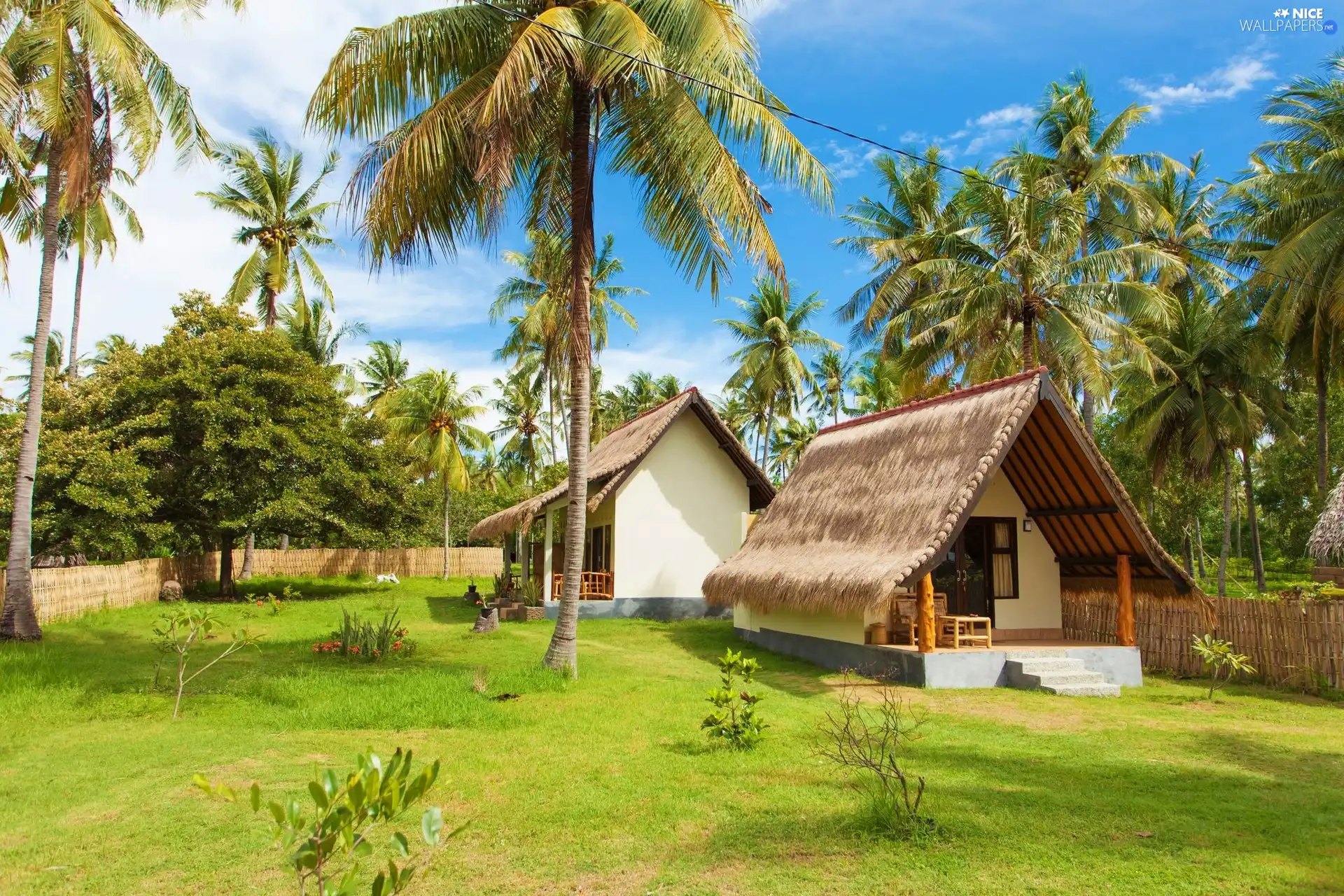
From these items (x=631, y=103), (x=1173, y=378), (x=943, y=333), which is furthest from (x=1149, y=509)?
(x=631, y=103)

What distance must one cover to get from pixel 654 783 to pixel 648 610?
13056 mm

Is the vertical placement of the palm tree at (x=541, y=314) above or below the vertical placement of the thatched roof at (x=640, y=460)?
above

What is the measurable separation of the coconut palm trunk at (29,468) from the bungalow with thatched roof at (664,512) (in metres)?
8.66

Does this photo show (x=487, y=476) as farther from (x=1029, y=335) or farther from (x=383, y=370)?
(x=1029, y=335)

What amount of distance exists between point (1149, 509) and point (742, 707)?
107ft

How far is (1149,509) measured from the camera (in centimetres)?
3431

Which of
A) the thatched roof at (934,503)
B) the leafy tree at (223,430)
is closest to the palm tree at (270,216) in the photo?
the leafy tree at (223,430)

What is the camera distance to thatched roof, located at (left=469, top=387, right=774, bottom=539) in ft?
60.7

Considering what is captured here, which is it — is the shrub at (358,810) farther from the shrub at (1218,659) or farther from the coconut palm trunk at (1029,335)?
Answer: the coconut palm trunk at (1029,335)

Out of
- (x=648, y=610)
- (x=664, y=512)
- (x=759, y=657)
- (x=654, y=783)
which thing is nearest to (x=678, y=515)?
(x=664, y=512)

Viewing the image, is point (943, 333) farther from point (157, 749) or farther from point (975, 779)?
point (157, 749)

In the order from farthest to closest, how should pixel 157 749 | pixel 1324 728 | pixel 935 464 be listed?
pixel 935 464
pixel 1324 728
pixel 157 749

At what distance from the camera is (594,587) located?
19.4 metres

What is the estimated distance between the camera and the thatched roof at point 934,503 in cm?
1055
